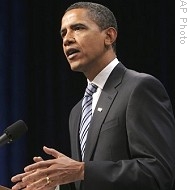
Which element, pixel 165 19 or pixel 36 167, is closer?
pixel 36 167

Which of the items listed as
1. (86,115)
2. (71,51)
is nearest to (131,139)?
(86,115)

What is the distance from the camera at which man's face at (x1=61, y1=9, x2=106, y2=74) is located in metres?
1.73

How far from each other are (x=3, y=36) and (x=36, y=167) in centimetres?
163

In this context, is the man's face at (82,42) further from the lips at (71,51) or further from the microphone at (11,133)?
the microphone at (11,133)

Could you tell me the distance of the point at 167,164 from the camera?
148 cm

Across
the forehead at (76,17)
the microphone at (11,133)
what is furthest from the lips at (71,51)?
the microphone at (11,133)

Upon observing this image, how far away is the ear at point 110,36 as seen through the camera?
1.81m

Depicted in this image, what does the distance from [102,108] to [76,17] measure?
36 cm

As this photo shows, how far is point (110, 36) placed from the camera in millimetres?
1829

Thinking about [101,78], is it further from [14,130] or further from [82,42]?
[14,130]
